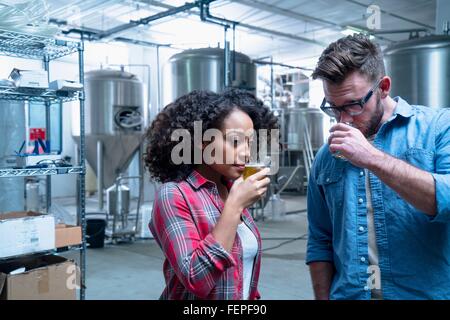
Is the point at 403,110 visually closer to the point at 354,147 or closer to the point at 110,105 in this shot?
the point at 354,147

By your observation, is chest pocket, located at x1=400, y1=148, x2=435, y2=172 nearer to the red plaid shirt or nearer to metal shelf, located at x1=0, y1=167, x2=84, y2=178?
the red plaid shirt

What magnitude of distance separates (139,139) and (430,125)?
5.14 metres

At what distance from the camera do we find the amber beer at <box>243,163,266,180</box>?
1158 mm

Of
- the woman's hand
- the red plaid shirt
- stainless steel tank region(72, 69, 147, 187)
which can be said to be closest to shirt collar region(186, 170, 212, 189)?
the red plaid shirt

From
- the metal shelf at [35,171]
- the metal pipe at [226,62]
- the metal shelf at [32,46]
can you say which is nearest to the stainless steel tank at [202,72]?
the metal pipe at [226,62]

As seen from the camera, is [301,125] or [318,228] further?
[301,125]

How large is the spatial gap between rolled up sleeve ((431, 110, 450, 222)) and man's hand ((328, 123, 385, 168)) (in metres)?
0.15

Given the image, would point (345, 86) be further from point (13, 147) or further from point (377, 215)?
point (13, 147)

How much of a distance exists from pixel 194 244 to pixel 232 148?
295mm

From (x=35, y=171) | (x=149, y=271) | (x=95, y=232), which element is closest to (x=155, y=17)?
(x=95, y=232)

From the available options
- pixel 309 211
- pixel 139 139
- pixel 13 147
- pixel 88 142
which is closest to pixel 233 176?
pixel 309 211

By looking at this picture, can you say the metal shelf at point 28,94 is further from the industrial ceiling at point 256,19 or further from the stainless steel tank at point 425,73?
the industrial ceiling at point 256,19

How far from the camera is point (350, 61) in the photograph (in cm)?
117

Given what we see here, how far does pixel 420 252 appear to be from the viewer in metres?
1.12
